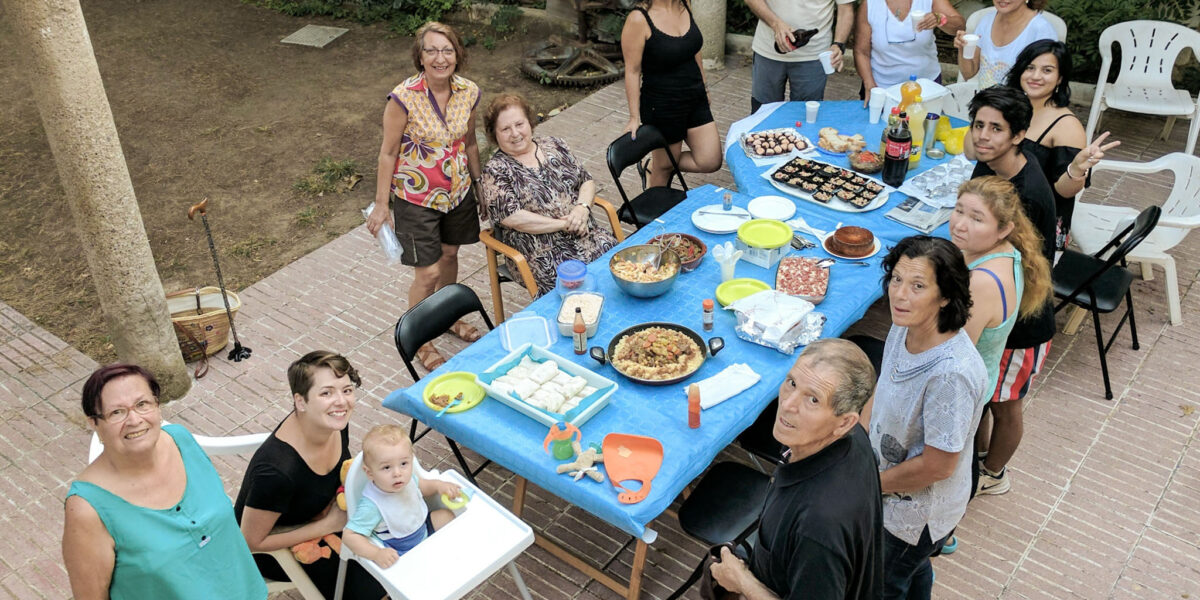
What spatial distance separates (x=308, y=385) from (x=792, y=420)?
1830mm

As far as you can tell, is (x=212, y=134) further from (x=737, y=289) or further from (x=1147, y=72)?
(x=1147, y=72)

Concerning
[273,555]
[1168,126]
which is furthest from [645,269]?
[1168,126]

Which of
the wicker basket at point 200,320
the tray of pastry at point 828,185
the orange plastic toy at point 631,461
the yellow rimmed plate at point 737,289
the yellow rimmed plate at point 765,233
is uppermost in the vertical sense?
the tray of pastry at point 828,185

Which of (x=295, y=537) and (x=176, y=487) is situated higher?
(x=176, y=487)

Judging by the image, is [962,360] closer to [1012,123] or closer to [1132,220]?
[1012,123]

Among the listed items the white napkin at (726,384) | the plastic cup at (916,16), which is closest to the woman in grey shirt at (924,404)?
the white napkin at (726,384)

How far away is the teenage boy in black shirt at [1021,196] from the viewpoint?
14.3ft

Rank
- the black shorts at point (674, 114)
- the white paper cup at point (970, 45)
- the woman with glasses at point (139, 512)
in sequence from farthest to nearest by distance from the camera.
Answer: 1. the black shorts at point (674, 114)
2. the white paper cup at point (970, 45)
3. the woman with glasses at point (139, 512)

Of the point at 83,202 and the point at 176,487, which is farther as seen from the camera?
the point at 83,202

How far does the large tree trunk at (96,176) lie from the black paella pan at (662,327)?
2785mm

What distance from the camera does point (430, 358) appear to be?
571 centimetres

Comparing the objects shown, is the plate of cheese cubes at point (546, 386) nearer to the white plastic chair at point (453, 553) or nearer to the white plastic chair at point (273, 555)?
the white plastic chair at point (453, 553)

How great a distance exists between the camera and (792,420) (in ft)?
8.92

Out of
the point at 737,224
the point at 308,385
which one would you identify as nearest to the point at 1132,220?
the point at 737,224
